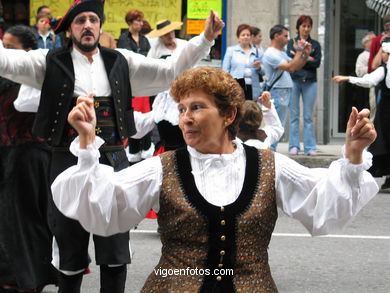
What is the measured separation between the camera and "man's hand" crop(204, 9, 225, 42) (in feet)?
17.0

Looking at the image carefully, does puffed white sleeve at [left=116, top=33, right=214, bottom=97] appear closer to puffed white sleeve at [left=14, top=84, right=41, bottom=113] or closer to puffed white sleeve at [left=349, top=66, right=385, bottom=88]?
puffed white sleeve at [left=14, top=84, right=41, bottom=113]

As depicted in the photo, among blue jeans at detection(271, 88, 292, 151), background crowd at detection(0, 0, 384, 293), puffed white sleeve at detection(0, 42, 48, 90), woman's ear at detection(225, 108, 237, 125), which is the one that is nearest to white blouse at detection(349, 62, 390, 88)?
background crowd at detection(0, 0, 384, 293)

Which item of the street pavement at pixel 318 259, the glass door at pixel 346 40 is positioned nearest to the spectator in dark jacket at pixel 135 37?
the street pavement at pixel 318 259

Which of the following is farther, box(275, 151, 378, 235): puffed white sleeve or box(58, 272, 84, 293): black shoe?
box(58, 272, 84, 293): black shoe

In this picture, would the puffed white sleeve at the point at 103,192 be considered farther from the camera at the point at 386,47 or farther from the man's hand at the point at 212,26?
the camera at the point at 386,47

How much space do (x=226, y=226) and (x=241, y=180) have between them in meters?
0.21

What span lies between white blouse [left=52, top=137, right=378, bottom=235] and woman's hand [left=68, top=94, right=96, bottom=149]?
0.03 m

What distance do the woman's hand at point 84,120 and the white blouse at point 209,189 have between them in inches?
1.3

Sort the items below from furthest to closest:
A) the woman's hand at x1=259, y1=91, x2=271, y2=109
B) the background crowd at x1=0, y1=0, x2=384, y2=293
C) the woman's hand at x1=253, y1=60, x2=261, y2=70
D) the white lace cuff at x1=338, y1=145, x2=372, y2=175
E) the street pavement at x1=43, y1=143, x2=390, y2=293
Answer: the woman's hand at x1=253, y1=60, x2=261, y2=70 → the street pavement at x1=43, y1=143, x2=390, y2=293 → the woman's hand at x1=259, y1=91, x2=271, y2=109 → the background crowd at x1=0, y1=0, x2=384, y2=293 → the white lace cuff at x1=338, y1=145, x2=372, y2=175

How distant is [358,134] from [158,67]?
2.23 m

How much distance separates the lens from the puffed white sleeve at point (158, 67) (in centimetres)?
542

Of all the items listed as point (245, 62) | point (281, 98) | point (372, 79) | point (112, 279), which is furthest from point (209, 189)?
point (281, 98)

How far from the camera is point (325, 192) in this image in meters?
3.57

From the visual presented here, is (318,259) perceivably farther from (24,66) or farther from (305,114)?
(305,114)
